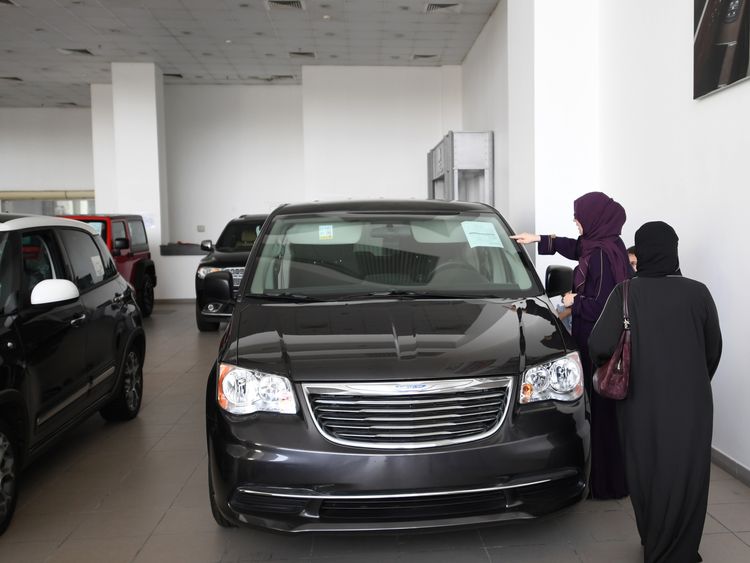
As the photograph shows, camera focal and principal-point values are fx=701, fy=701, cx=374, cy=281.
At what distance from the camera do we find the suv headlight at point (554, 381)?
2668mm

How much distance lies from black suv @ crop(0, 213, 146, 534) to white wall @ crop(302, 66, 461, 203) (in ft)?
29.7

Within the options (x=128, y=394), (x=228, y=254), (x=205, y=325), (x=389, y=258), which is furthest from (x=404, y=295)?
(x=205, y=325)

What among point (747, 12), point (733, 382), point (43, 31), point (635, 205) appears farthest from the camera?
point (43, 31)

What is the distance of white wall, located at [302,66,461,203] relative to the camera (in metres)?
13.7

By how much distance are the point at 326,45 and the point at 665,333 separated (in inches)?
421

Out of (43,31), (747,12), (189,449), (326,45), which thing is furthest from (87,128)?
(747,12)

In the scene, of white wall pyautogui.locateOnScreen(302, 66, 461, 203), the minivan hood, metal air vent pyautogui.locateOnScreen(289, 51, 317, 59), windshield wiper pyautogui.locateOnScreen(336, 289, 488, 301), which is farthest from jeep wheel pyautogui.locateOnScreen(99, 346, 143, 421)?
metal air vent pyautogui.locateOnScreen(289, 51, 317, 59)

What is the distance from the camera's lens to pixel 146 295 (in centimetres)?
1136

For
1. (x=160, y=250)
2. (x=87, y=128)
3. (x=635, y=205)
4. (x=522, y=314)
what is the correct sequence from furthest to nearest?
(x=87, y=128)
(x=160, y=250)
(x=635, y=205)
(x=522, y=314)

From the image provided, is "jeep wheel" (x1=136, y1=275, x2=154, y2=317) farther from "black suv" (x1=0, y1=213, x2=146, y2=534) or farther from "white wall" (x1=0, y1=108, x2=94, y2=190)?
"white wall" (x1=0, y1=108, x2=94, y2=190)

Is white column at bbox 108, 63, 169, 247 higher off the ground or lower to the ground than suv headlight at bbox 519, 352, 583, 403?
higher

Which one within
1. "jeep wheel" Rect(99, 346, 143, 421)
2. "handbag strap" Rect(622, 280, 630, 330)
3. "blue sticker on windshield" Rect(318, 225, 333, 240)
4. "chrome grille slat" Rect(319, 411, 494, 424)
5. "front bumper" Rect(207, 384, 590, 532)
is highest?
"blue sticker on windshield" Rect(318, 225, 333, 240)

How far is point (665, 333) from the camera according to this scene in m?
2.58

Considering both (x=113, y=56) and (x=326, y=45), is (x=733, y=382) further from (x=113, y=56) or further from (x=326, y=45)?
(x=113, y=56)
